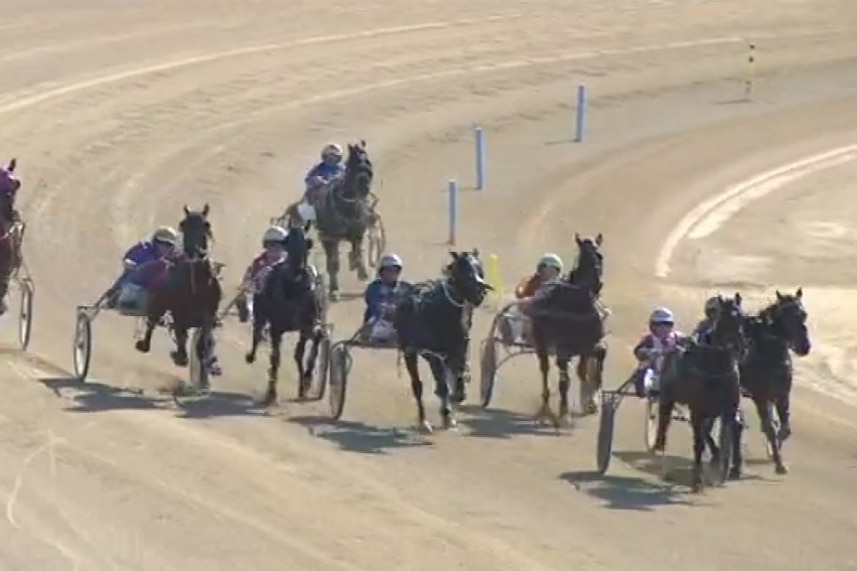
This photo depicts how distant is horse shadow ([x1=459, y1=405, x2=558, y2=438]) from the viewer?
1977 cm

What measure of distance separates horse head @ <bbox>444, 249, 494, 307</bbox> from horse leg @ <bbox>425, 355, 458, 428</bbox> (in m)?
0.60

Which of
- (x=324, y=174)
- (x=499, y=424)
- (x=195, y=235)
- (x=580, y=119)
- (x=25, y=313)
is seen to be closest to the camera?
(x=195, y=235)

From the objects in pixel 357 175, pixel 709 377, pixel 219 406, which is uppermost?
pixel 357 175

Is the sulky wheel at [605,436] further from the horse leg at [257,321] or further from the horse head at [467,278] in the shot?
the horse leg at [257,321]

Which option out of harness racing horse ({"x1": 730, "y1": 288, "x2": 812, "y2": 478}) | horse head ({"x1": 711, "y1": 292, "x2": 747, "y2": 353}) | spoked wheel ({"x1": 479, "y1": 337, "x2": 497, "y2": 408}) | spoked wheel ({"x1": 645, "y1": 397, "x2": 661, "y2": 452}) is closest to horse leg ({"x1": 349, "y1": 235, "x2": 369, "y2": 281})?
spoked wheel ({"x1": 479, "y1": 337, "x2": 497, "y2": 408})

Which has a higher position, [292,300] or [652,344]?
[292,300]

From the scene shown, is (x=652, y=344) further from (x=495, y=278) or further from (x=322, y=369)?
(x=495, y=278)

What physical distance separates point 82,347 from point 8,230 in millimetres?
1537

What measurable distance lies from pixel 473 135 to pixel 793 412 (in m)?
16.7

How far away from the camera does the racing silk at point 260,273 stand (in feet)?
65.9

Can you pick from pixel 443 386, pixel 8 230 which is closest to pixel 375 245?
pixel 8 230

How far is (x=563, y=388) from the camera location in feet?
66.1

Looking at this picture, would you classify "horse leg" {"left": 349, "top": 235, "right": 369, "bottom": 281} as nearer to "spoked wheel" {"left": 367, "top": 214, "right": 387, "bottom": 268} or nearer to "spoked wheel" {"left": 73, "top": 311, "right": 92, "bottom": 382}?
"spoked wheel" {"left": 367, "top": 214, "right": 387, "bottom": 268}

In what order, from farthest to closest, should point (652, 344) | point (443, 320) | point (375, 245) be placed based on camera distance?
point (375, 245) < point (652, 344) < point (443, 320)
